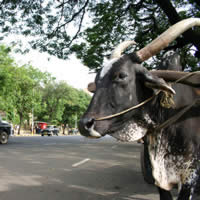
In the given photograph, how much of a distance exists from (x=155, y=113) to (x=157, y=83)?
41 centimetres

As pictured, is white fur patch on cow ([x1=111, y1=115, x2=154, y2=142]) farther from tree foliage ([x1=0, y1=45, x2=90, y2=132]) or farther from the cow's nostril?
tree foliage ([x1=0, y1=45, x2=90, y2=132])

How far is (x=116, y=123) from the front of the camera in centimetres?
247

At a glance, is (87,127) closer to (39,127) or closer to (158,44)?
(158,44)

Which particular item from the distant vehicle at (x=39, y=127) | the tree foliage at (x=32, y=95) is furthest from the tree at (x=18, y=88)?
the distant vehicle at (x=39, y=127)

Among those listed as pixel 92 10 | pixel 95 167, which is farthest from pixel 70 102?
pixel 95 167

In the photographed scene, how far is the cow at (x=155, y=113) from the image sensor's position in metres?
2.44

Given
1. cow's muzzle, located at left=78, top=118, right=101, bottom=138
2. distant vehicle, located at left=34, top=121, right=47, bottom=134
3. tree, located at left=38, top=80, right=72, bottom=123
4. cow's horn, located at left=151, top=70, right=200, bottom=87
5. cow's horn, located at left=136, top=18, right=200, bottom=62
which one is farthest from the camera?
tree, located at left=38, top=80, right=72, bottom=123

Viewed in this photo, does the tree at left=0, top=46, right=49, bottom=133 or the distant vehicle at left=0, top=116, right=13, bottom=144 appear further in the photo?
the tree at left=0, top=46, right=49, bottom=133

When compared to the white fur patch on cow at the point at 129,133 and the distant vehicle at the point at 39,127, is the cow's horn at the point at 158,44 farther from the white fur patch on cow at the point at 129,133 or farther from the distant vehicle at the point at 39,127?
the distant vehicle at the point at 39,127

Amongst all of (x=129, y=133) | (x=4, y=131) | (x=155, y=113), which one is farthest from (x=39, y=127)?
(x=129, y=133)

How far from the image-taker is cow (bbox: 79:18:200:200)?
244 centimetres

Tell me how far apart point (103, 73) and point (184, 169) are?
1177mm

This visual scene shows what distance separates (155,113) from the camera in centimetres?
273

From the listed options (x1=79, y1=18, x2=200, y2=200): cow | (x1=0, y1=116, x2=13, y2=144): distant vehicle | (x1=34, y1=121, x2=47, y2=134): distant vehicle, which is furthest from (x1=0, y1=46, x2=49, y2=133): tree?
(x1=79, y1=18, x2=200, y2=200): cow
